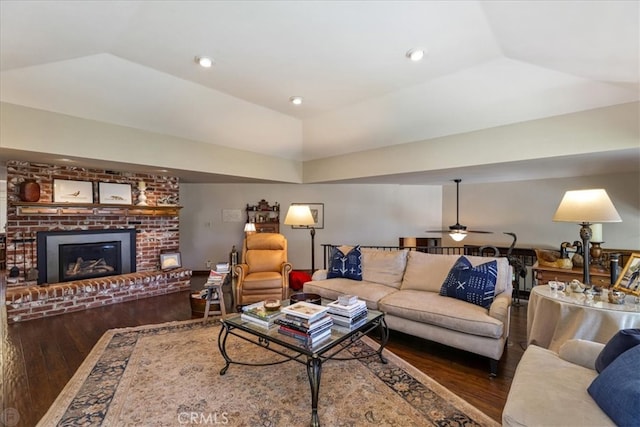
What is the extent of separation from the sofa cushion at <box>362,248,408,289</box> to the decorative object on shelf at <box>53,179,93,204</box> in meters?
4.22

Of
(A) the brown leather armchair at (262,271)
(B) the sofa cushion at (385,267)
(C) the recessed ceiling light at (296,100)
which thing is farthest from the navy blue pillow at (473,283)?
(C) the recessed ceiling light at (296,100)

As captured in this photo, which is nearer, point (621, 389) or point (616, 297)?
point (621, 389)

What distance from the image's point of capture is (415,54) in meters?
2.68

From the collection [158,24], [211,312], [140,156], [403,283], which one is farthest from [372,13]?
[211,312]

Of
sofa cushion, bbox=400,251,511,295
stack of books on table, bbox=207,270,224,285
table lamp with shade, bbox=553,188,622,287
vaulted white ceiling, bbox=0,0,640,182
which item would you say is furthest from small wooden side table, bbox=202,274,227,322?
table lamp with shade, bbox=553,188,622,287

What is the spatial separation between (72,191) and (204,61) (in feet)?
9.92

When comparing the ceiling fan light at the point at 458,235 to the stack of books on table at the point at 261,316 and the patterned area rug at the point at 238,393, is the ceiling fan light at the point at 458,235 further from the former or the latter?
the stack of books on table at the point at 261,316

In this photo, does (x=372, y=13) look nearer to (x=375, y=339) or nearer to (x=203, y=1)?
(x=203, y=1)

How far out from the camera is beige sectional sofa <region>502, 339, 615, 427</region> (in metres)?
1.20

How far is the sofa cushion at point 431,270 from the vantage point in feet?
9.56

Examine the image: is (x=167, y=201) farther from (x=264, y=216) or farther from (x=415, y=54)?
(x=415, y=54)

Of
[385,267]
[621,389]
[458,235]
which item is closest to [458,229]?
[458,235]

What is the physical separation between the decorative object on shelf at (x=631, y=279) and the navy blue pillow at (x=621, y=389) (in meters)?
1.37

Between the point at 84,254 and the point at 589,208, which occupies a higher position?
the point at 589,208
